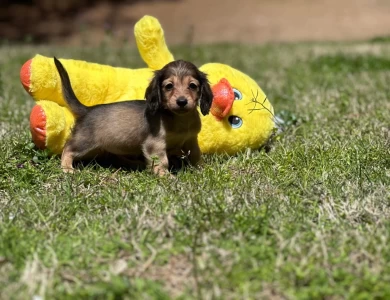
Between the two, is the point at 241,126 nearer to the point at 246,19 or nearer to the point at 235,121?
the point at 235,121

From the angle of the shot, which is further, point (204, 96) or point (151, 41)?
point (151, 41)

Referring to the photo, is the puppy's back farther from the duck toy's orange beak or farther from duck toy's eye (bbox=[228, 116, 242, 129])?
duck toy's eye (bbox=[228, 116, 242, 129])

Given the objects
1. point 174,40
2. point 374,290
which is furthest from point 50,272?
point 174,40

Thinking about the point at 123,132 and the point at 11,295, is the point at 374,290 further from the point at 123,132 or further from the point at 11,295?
the point at 123,132

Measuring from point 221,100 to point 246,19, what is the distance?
15.3m

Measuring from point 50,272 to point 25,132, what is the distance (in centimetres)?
269

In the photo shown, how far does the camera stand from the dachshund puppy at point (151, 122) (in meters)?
4.03

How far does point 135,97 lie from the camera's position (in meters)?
4.93

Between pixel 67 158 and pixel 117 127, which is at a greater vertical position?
pixel 117 127

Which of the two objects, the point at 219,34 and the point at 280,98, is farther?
the point at 219,34

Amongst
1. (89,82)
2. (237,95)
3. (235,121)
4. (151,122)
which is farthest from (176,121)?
(89,82)

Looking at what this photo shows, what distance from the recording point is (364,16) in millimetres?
18750

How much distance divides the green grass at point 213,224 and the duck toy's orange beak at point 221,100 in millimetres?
337

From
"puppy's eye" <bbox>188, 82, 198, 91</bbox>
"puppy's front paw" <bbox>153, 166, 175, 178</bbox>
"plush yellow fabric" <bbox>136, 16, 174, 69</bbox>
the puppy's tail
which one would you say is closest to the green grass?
"puppy's front paw" <bbox>153, 166, 175, 178</bbox>
